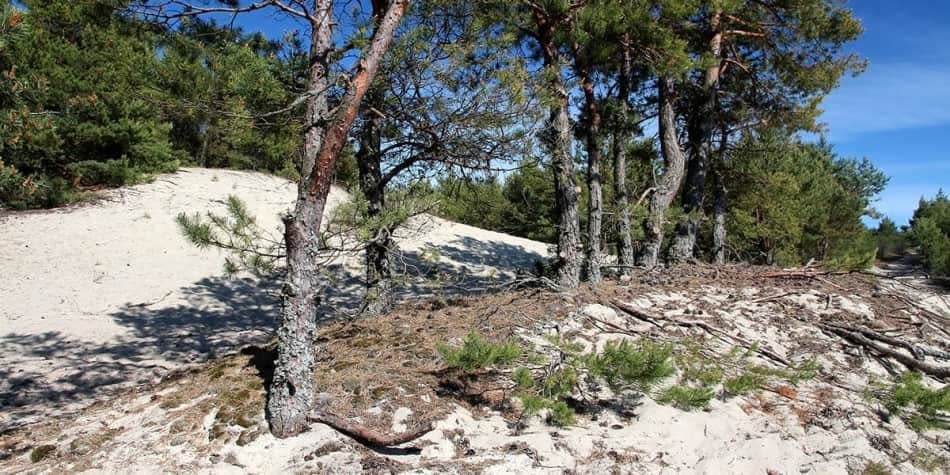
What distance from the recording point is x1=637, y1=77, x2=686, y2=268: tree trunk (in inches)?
304

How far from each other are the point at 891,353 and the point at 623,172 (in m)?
4.20

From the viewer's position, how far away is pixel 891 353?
4.73 m

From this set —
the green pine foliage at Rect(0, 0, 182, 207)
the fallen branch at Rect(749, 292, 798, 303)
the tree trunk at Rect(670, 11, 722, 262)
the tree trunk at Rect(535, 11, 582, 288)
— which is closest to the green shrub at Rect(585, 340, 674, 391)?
the tree trunk at Rect(535, 11, 582, 288)

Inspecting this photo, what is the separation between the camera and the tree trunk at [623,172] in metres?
7.38

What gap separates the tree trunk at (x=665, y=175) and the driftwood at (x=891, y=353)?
2786mm

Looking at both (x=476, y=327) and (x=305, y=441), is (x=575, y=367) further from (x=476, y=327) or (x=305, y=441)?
(x=305, y=441)

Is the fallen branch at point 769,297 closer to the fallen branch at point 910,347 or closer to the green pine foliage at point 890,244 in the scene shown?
the fallen branch at point 910,347

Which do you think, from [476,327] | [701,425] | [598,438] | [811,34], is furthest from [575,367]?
[811,34]

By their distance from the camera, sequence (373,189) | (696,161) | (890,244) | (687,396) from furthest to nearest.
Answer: (890,244) → (696,161) → (373,189) → (687,396)

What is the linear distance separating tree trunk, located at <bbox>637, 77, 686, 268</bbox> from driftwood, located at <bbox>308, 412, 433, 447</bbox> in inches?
220

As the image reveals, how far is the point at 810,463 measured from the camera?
311 cm

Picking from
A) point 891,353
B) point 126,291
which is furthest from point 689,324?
point 126,291

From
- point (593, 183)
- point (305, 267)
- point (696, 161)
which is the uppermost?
point (696, 161)

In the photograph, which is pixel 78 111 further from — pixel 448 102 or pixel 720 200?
pixel 720 200
